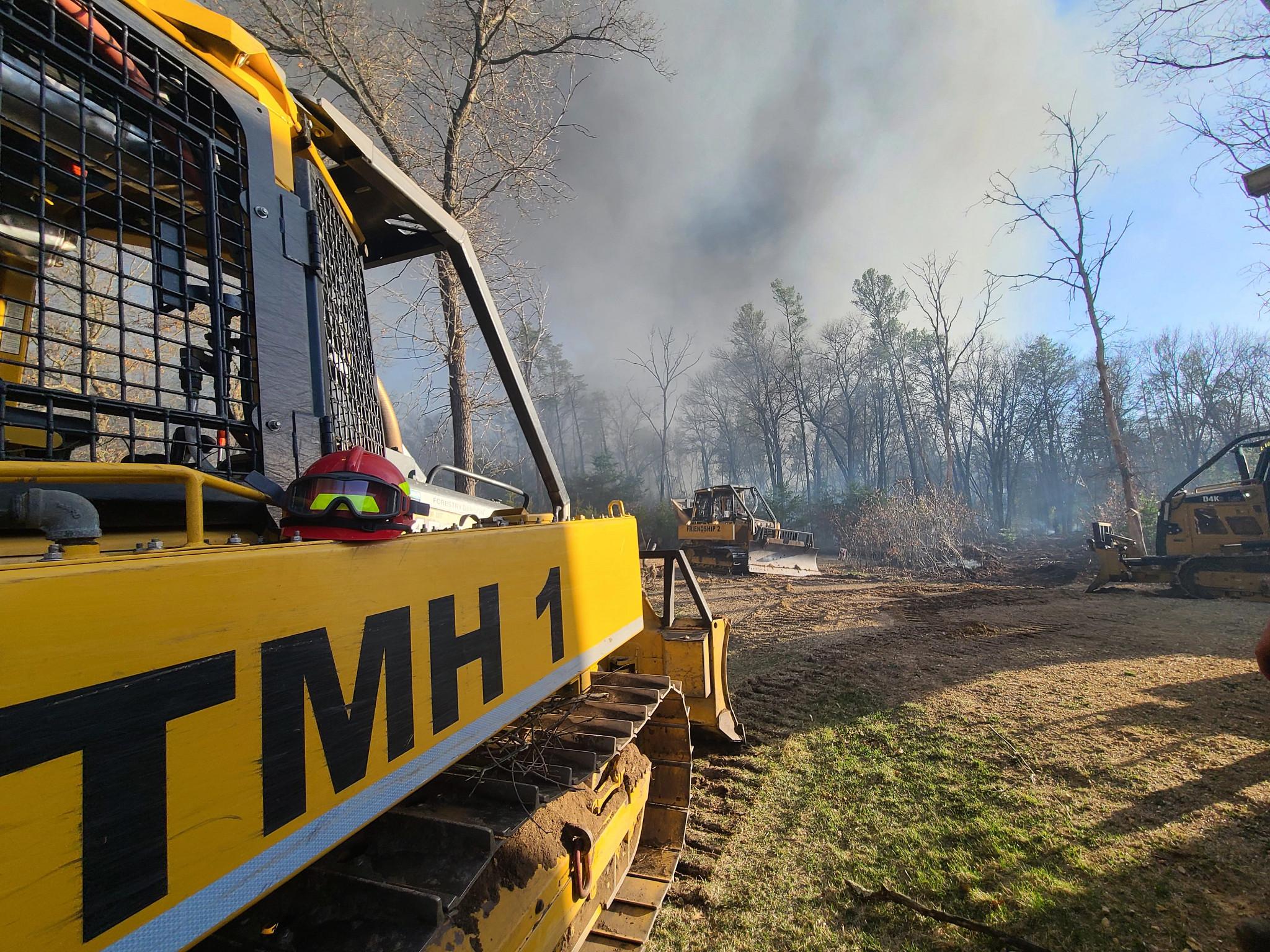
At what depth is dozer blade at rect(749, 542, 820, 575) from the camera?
18.2m

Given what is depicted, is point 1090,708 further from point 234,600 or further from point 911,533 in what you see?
point 911,533

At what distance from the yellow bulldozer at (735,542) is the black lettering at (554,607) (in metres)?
15.8

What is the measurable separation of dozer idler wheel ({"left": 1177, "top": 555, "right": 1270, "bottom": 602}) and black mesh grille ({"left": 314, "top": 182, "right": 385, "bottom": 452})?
48.3 ft

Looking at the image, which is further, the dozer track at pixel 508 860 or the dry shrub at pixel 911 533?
the dry shrub at pixel 911 533

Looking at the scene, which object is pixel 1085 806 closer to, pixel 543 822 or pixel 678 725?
pixel 678 725

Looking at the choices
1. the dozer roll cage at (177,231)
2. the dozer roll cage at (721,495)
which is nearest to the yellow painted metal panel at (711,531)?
the dozer roll cage at (721,495)

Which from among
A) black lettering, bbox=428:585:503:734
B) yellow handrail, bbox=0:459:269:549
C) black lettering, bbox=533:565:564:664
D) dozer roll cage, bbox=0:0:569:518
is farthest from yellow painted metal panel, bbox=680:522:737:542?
yellow handrail, bbox=0:459:269:549

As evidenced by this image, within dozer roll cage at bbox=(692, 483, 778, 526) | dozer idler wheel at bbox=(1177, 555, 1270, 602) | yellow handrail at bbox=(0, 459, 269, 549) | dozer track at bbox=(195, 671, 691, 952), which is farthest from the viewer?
dozer roll cage at bbox=(692, 483, 778, 526)

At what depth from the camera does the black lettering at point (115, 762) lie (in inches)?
24.2

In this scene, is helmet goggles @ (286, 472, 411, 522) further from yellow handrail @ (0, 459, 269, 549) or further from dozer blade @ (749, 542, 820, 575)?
dozer blade @ (749, 542, 820, 575)

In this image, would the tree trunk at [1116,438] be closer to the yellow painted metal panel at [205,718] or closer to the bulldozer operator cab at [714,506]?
the bulldozer operator cab at [714,506]

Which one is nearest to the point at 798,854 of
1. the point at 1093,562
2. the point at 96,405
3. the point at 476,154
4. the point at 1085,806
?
the point at 1085,806

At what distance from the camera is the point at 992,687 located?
20.0 feet

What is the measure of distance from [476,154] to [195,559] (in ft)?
36.9
